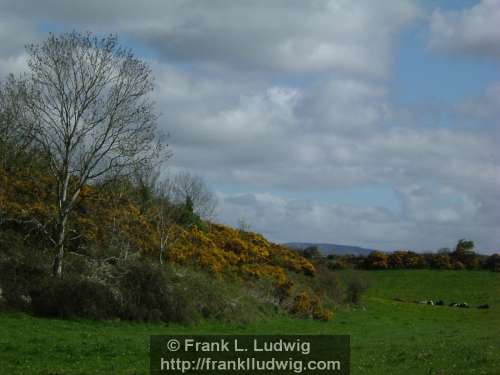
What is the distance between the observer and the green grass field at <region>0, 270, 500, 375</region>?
1675 centimetres

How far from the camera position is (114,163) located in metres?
33.8

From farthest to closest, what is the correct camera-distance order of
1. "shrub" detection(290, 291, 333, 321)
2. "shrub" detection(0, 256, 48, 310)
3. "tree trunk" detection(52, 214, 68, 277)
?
"shrub" detection(290, 291, 333, 321), "tree trunk" detection(52, 214, 68, 277), "shrub" detection(0, 256, 48, 310)

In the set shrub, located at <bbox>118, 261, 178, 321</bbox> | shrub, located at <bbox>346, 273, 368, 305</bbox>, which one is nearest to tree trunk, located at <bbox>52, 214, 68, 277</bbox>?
shrub, located at <bbox>118, 261, 178, 321</bbox>

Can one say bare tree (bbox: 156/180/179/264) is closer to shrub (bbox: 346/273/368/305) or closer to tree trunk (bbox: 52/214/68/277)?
tree trunk (bbox: 52/214/68/277)

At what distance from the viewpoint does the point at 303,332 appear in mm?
32938

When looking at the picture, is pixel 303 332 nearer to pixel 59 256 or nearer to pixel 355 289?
pixel 59 256

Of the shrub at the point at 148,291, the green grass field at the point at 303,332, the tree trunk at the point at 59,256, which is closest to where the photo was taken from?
the green grass field at the point at 303,332

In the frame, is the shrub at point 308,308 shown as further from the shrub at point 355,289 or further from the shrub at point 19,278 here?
the shrub at point 19,278

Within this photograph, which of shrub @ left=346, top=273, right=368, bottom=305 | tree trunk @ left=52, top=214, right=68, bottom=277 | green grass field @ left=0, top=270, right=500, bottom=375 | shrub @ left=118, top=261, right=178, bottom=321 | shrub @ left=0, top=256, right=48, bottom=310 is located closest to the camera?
green grass field @ left=0, top=270, right=500, bottom=375

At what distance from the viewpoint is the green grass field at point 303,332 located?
16.8 meters

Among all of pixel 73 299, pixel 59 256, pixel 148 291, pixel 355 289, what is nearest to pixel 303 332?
pixel 148 291

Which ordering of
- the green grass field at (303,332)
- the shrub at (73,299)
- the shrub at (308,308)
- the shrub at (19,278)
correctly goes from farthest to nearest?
the shrub at (308,308), the shrub at (73,299), the shrub at (19,278), the green grass field at (303,332)

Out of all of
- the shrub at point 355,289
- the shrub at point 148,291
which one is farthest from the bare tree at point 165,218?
the shrub at point 355,289

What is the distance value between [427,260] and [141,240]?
5826 centimetres
